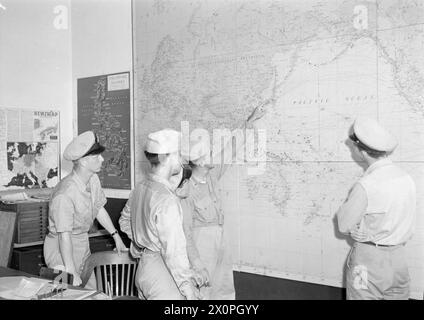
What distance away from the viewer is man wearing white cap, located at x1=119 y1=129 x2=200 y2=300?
90.5 inches

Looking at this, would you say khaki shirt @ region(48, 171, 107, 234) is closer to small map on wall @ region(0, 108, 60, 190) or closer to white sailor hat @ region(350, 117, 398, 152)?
small map on wall @ region(0, 108, 60, 190)

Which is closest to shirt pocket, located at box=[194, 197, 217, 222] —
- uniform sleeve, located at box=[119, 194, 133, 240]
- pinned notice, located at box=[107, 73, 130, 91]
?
uniform sleeve, located at box=[119, 194, 133, 240]

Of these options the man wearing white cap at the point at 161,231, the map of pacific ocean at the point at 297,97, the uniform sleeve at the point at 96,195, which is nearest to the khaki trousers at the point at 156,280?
the man wearing white cap at the point at 161,231

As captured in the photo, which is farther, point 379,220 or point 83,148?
point 83,148

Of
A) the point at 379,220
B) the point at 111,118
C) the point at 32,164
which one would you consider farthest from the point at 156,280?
the point at 32,164

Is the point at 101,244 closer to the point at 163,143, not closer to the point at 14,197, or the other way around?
the point at 14,197

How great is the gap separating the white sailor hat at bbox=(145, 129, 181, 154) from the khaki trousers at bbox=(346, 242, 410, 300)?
1114 mm

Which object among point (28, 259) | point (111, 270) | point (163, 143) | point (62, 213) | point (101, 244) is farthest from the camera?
point (101, 244)

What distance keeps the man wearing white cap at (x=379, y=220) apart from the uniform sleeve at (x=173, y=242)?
2.85 feet

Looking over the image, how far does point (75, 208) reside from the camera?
3.09 metres

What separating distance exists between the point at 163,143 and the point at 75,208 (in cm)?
93

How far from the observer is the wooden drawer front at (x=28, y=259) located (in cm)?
369

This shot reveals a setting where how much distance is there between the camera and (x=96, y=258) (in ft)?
9.05
